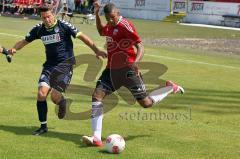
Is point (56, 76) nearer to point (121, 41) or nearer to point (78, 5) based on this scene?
point (121, 41)

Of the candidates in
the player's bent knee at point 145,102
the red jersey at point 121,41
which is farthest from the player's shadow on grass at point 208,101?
the red jersey at point 121,41

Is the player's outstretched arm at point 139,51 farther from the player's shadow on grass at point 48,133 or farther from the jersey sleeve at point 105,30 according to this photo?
the player's shadow on grass at point 48,133

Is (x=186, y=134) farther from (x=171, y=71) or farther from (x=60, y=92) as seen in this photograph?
(x=171, y=71)

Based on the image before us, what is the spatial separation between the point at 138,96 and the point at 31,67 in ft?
25.8

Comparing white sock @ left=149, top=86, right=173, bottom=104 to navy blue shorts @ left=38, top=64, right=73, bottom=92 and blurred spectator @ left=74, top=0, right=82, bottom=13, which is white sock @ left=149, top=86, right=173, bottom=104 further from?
blurred spectator @ left=74, top=0, right=82, bottom=13

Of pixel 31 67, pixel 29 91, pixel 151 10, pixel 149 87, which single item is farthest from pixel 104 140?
pixel 151 10

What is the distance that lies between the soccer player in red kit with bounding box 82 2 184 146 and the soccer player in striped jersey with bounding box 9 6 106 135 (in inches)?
10.4

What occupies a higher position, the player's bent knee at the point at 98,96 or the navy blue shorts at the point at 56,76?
the navy blue shorts at the point at 56,76

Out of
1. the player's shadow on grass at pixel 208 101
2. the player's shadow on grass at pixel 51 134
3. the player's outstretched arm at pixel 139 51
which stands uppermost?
the player's outstretched arm at pixel 139 51

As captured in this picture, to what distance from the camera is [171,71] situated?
16.8 m

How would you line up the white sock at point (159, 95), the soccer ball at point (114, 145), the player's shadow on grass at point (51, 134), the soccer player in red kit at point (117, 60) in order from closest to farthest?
1. the soccer ball at point (114, 145)
2. the soccer player in red kit at point (117, 60)
3. the player's shadow on grass at point (51, 134)
4. the white sock at point (159, 95)

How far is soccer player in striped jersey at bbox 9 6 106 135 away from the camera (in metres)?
8.55

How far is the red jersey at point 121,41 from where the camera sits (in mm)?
8508

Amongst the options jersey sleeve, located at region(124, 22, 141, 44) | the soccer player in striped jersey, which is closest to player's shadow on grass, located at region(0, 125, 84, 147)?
the soccer player in striped jersey
